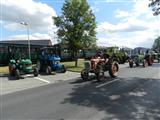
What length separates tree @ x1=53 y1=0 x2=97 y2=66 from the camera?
30750mm

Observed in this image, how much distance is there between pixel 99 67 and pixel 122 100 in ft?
22.6

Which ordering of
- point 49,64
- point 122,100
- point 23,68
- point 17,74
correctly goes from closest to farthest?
1. point 122,100
2. point 17,74
3. point 23,68
4. point 49,64

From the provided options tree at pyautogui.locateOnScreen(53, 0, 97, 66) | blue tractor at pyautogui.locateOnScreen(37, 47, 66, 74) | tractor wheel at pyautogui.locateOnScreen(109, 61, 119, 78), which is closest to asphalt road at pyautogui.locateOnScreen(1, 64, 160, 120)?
tractor wheel at pyautogui.locateOnScreen(109, 61, 119, 78)

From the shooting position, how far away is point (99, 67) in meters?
17.9

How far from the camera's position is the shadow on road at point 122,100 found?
8.91 meters

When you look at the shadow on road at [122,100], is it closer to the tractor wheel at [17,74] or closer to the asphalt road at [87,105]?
the asphalt road at [87,105]

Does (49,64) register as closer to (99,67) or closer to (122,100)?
(99,67)

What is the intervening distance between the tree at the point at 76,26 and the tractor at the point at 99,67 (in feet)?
36.2

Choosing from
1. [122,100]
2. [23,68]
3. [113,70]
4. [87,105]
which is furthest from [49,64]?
[87,105]

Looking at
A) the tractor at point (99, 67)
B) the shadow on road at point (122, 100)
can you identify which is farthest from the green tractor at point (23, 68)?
the shadow on road at point (122, 100)

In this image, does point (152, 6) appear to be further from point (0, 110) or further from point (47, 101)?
point (0, 110)

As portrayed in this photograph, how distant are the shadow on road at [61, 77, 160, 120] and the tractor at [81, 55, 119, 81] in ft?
10.2

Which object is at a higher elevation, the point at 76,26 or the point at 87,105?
the point at 76,26

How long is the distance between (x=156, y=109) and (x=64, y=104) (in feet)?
10.6
